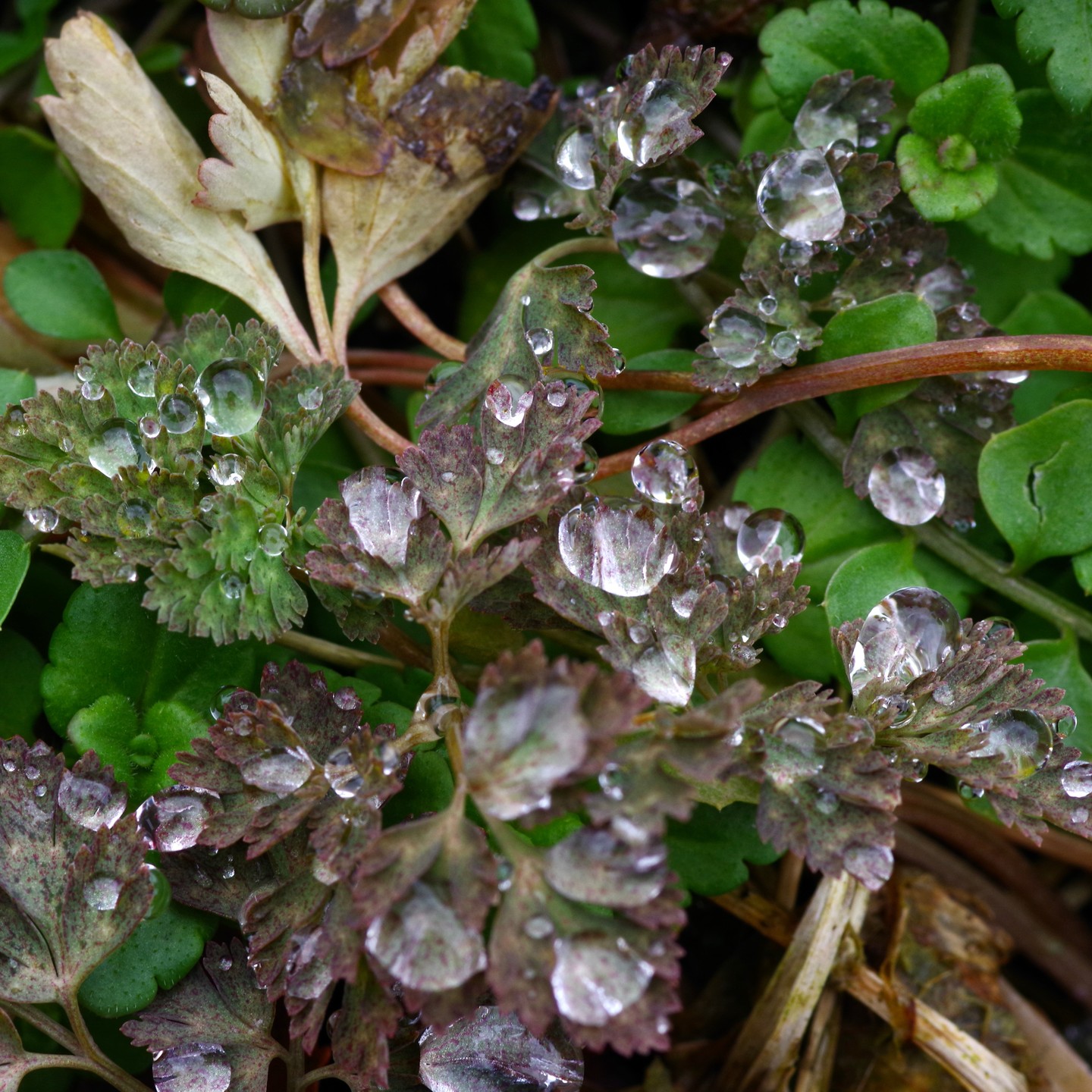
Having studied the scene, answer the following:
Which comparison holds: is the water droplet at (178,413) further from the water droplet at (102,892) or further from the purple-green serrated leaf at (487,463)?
the water droplet at (102,892)

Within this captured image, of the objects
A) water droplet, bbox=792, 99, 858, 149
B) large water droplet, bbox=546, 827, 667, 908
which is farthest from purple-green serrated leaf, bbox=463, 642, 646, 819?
water droplet, bbox=792, 99, 858, 149

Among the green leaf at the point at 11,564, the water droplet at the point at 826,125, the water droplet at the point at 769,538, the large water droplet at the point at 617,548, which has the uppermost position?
the water droplet at the point at 826,125

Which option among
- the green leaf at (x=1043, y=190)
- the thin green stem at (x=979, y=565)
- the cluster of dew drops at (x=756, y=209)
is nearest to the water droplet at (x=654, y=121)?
the cluster of dew drops at (x=756, y=209)

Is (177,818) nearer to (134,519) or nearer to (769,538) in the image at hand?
(134,519)

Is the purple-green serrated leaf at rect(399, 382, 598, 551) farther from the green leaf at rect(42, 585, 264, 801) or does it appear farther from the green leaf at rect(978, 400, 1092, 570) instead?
the green leaf at rect(978, 400, 1092, 570)

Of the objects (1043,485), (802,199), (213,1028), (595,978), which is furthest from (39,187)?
(1043,485)

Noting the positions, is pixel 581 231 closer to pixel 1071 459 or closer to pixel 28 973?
pixel 1071 459

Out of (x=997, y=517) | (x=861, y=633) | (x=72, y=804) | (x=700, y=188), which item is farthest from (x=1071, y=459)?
(x=72, y=804)
